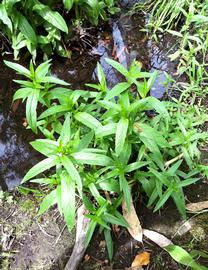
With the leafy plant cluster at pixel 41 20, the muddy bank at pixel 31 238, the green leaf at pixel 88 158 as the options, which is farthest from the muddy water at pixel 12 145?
the green leaf at pixel 88 158

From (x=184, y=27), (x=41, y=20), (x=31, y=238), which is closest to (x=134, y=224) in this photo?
(x=31, y=238)

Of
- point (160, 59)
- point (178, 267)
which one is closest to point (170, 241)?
point (178, 267)

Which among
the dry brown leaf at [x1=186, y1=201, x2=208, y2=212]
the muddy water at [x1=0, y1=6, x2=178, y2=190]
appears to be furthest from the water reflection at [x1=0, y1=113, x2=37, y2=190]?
the dry brown leaf at [x1=186, y1=201, x2=208, y2=212]

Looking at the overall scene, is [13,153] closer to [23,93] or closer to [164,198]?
[23,93]

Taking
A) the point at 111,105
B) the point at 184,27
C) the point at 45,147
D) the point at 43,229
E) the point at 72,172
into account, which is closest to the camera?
the point at 72,172

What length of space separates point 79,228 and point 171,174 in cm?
67

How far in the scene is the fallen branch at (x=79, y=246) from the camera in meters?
2.34

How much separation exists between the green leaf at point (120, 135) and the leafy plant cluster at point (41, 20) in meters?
1.63

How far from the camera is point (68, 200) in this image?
6.37 ft

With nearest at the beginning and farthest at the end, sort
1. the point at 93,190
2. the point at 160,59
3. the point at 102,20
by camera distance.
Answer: the point at 93,190, the point at 160,59, the point at 102,20

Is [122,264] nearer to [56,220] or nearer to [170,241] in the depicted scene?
[170,241]

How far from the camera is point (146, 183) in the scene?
94.2 inches

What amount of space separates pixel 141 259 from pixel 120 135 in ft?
2.77

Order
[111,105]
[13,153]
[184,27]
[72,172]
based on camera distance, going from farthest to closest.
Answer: [184,27] < [13,153] < [111,105] < [72,172]
